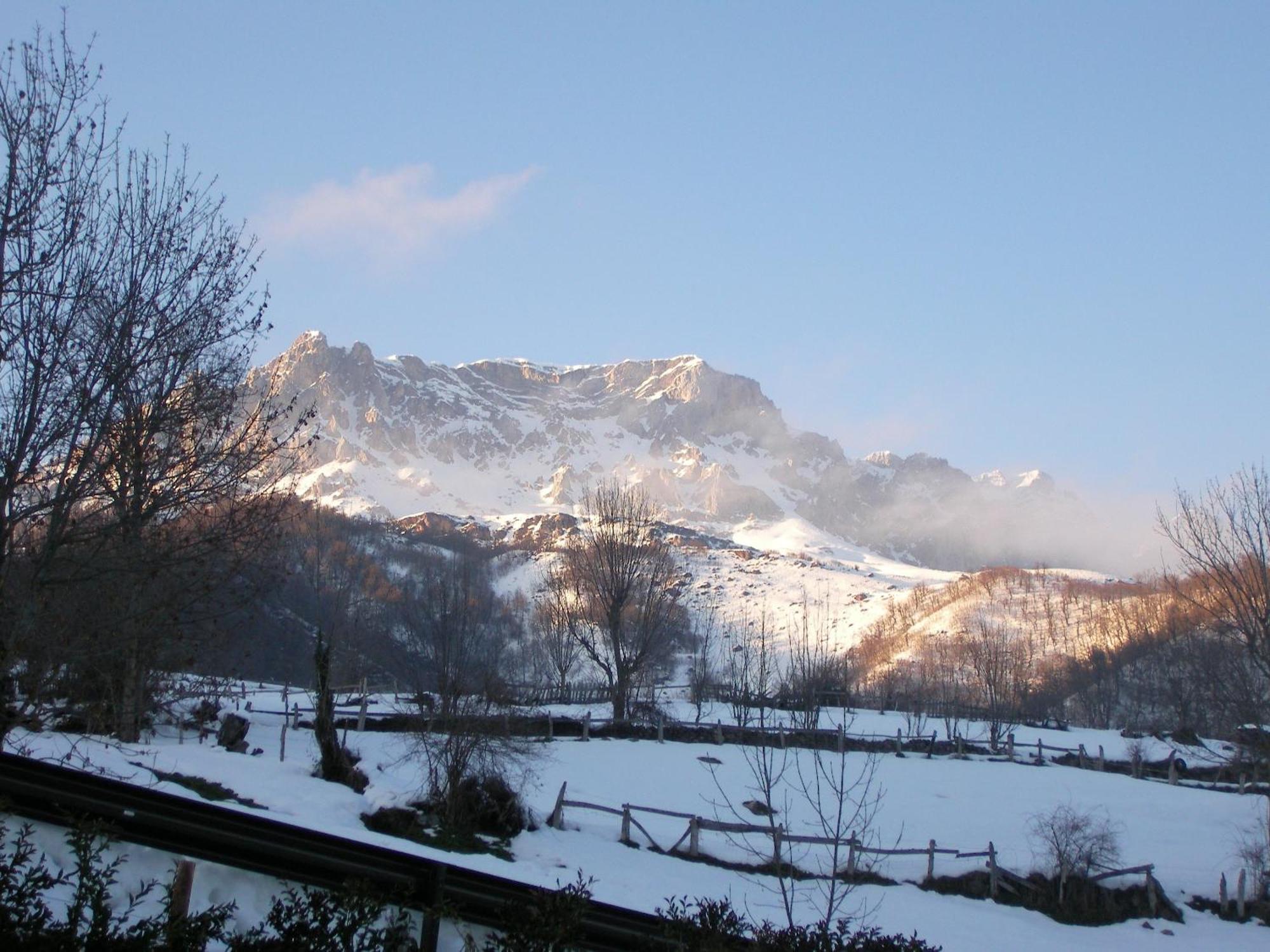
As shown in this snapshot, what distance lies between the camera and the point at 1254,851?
24.8 m

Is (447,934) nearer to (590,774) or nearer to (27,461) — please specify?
(27,461)

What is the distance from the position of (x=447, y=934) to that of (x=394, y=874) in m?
0.43

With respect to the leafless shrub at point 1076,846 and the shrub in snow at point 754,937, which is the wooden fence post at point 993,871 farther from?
the shrub in snow at point 754,937

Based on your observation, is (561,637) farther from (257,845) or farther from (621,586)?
(257,845)

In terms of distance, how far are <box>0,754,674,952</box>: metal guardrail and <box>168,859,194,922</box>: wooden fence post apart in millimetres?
94

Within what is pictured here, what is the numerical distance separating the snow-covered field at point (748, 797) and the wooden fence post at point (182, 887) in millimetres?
6540

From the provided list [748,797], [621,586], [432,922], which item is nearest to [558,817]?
[748,797]

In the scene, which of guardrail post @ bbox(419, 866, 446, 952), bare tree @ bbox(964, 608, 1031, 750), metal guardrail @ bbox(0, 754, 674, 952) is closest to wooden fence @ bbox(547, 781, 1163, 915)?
bare tree @ bbox(964, 608, 1031, 750)

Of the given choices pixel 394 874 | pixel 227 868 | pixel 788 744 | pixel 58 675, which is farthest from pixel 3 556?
pixel 788 744

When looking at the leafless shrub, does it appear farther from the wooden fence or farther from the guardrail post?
the guardrail post

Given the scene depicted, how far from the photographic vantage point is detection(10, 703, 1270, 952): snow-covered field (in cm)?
1745

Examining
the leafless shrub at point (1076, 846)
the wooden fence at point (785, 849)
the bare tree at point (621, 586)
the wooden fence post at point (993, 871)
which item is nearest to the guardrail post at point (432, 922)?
the wooden fence at point (785, 849)

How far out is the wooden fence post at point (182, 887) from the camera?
4.44m

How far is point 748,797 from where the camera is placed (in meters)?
29.2
